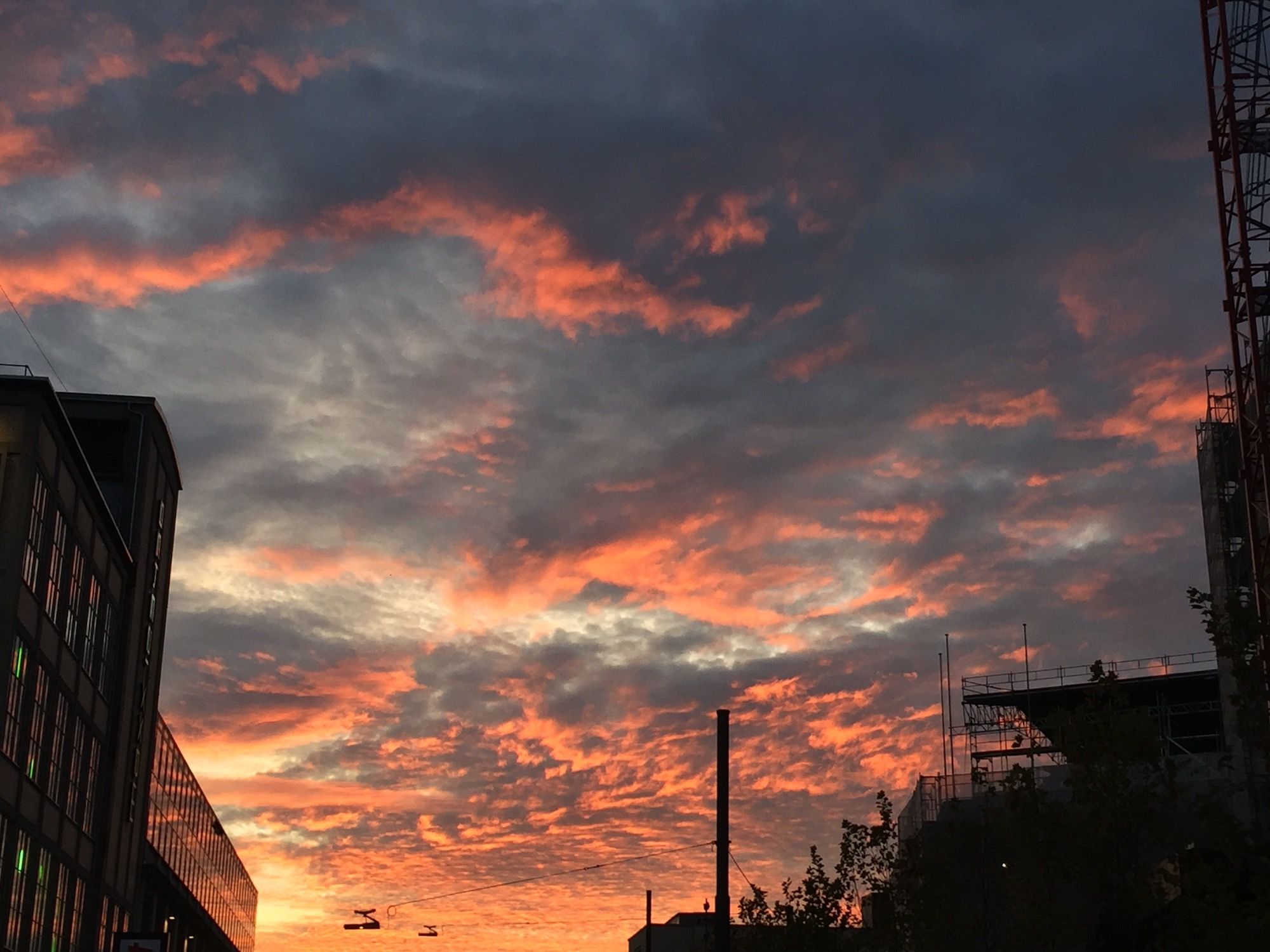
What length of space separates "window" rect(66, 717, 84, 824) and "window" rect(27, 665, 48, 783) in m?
5.71

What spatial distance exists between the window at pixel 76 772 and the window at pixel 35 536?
11655 millimetres

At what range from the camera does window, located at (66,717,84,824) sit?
66.7 m

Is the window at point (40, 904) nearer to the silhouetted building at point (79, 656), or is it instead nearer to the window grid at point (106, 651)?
the silhouetted building at point (79, 656)

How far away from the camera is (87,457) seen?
81.4 m

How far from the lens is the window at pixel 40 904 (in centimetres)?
6103

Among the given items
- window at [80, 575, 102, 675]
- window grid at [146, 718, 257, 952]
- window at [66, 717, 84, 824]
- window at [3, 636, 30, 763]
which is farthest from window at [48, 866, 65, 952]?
window grid at [146, 718, 257, 952]

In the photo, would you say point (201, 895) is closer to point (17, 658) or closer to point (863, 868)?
point (17, 658)

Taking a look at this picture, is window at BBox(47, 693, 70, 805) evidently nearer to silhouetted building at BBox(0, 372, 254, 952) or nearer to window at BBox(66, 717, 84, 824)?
silhouetted building at BBox(0, 372, 254, 952)

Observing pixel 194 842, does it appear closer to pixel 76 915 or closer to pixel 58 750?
pixel 76 915

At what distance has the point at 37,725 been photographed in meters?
60.5

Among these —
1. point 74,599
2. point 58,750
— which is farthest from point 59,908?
point 74,599

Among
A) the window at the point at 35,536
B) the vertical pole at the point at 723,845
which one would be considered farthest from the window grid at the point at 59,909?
the vertical pole at the point at 723,845

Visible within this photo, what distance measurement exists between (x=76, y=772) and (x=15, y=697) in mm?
13113

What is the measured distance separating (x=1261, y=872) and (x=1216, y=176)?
4898 centimetres
